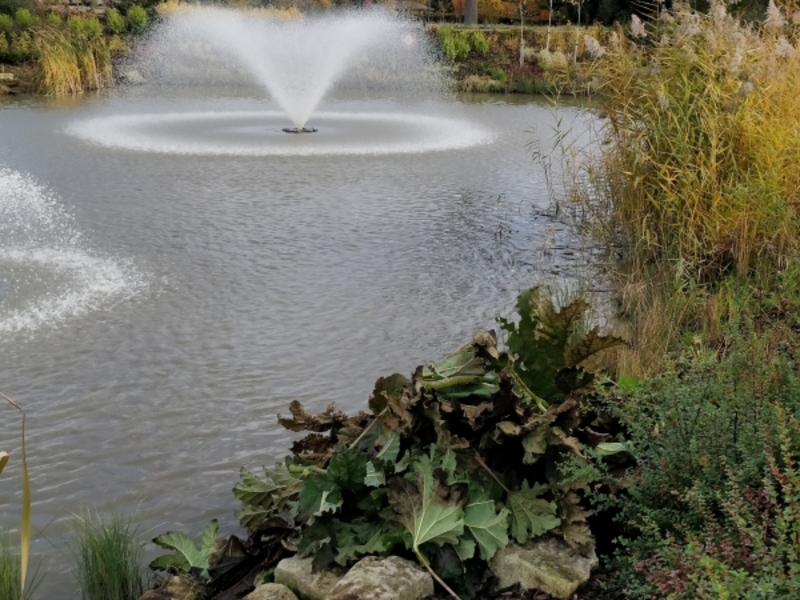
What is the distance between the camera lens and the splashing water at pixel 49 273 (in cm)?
607

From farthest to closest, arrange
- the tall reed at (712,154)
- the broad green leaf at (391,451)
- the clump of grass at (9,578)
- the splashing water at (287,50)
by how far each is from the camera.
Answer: the splashing water at (287,50) < the tall reed at (712,154) < the broad green leaf at (391,451) < the clump of grass at (9,578)

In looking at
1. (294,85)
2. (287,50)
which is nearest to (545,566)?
(294,85)

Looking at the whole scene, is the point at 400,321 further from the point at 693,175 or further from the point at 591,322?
the point at 693,175

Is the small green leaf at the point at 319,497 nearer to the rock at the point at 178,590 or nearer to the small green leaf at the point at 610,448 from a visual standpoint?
the rock at the point at 178,590

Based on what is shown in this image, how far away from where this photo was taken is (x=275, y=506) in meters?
3.28

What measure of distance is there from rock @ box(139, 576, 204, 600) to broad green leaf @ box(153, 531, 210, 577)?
0.29ft

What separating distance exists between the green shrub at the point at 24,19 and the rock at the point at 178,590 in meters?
23.0

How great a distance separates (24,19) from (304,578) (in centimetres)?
2373

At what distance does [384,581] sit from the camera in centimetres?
258

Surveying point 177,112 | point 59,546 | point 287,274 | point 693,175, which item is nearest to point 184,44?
point 177,112

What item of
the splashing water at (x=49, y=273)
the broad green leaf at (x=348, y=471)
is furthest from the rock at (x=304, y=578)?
the splashing water at (x=49, y=273)

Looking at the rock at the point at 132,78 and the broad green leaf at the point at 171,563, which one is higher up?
the rock at the point at 132,78

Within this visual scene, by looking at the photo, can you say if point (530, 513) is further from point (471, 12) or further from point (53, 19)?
point (471, 12)

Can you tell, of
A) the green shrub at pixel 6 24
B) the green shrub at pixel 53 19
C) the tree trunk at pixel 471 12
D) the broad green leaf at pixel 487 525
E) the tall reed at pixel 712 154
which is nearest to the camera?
the broad green leaf at pixel 487 525
